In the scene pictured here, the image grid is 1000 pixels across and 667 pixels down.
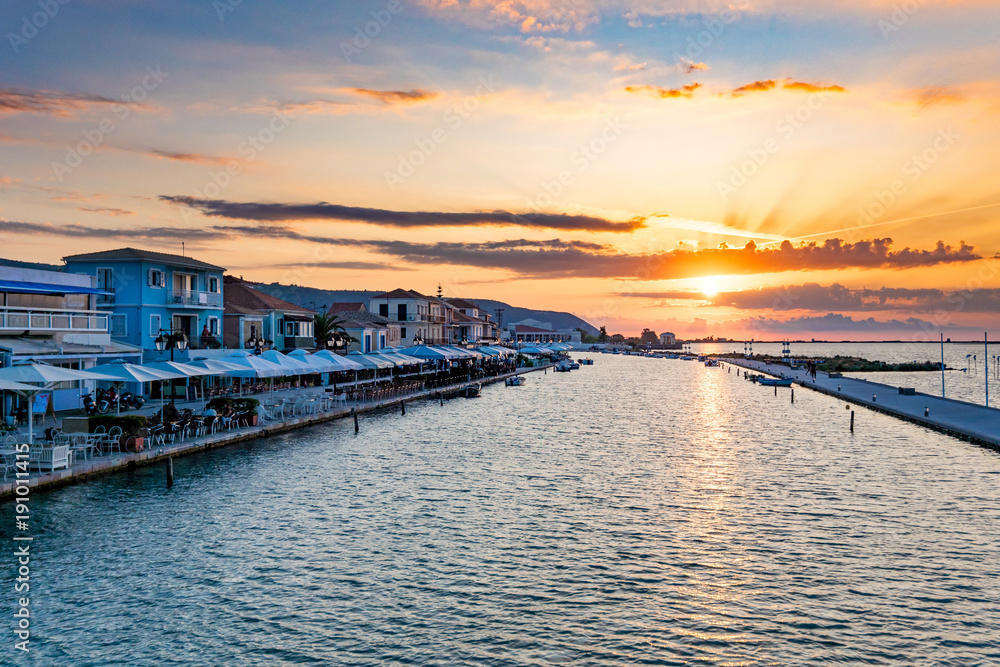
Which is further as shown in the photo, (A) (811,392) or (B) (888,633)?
(A) (811,392)

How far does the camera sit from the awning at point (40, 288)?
114 feet

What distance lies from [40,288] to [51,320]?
6.99ft

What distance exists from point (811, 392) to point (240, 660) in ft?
266

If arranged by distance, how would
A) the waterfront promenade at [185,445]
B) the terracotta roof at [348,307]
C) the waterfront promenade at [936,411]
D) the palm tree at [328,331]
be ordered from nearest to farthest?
the waterfront promenade at [185,445] → the waterfront promenade at [936,411] → the palm tree at [328,331] → the terracotta roof at [348,307]

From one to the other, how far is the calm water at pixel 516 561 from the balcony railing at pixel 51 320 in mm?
14153

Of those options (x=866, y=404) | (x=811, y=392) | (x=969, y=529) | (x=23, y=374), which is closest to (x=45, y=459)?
(x=23, y=374)

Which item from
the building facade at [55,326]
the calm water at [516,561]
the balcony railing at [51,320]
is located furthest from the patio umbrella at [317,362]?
the balcony railing at [51,320]

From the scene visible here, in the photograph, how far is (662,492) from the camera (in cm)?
2586

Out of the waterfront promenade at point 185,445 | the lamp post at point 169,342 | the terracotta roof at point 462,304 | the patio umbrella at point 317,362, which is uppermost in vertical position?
the terracotta roof at point 462,304

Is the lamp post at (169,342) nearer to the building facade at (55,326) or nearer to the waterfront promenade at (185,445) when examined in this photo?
the building facade at (55,326)

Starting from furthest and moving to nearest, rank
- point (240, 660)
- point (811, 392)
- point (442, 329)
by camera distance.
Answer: point (442, 329) < point (811, 392) < point (240, 660)

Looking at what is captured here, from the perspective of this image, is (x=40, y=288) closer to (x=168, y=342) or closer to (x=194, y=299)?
(x=168, y=342)

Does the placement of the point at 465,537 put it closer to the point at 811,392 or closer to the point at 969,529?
the point at 969,529

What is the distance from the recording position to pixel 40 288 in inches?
1470
